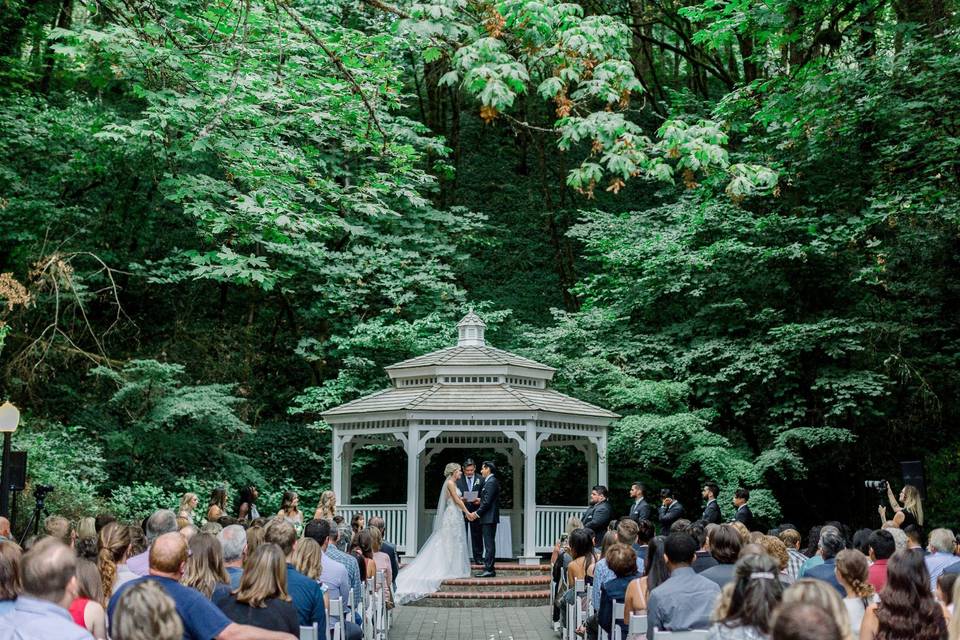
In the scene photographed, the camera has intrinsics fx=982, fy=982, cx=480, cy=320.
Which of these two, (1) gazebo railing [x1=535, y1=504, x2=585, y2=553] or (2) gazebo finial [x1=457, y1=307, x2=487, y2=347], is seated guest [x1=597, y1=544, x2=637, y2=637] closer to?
(1) gazebo railing [x1=535, y1=504, x2=585, y2=553]

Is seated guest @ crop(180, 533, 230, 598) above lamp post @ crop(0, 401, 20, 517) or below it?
below

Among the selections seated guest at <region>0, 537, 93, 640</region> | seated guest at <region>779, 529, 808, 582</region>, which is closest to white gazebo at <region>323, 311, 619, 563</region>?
seated guest at <region>779, 529, 808, 582</region>

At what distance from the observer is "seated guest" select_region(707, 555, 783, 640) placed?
4199 mm

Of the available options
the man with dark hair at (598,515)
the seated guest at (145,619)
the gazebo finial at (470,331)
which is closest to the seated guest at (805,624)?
the seated guest at (145,619)

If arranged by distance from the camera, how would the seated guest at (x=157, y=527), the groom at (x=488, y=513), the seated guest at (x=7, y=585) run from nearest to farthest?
the seated guest at (x=7, y=585) < the seated guest at (x=157, y=527) < the groom at (x=488, y=513)

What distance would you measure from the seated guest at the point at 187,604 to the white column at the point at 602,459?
13125mm

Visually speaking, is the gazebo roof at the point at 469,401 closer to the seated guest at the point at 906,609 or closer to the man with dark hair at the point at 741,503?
the man with dark hair at the point at 741,503

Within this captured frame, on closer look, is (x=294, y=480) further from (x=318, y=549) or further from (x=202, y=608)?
(x=202, y=608)

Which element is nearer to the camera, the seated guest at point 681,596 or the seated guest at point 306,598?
the seated guest at point 681,596

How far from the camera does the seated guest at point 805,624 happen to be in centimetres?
288

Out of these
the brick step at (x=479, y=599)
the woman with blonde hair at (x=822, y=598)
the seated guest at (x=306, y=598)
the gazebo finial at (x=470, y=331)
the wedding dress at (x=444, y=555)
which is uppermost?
the gazebo finial at (x=470, y=331)

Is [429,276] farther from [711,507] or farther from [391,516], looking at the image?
[711,507]

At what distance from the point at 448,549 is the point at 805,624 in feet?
42.1

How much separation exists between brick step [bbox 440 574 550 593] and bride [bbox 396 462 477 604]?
21 cm
